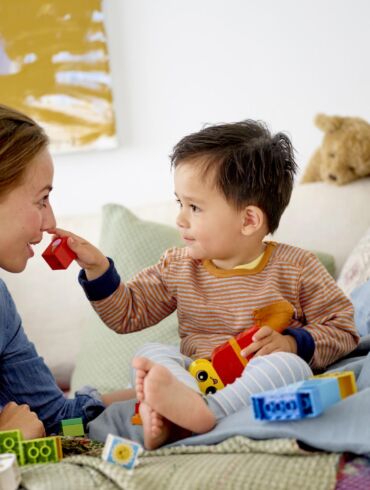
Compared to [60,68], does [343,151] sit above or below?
below

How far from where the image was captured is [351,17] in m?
2.71

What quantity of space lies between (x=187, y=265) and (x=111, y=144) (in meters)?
1.44

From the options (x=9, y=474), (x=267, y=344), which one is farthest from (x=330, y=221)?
(x=9, y=474)

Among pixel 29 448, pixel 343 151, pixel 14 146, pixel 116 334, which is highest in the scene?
pixel 14 146

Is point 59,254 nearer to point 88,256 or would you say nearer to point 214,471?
point 88,256

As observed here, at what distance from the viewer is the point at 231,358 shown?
1322 mm

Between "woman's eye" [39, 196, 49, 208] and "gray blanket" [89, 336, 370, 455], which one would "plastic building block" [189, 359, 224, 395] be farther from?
"woman's eye" [39, 196, 49, 208]

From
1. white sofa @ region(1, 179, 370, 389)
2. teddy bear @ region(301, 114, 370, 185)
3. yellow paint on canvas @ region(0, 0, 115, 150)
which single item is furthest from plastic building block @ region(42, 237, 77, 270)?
yellow paint on canvas @ region(0, 0, 115, 150)

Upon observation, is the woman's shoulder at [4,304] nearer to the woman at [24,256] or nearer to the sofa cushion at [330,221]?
the woman at [24,256]

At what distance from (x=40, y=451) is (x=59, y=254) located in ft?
1.35

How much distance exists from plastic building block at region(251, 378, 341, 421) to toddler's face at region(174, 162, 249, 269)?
1.43ft

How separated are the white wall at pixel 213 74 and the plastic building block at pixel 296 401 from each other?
184cm

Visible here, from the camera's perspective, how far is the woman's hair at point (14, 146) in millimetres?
1334

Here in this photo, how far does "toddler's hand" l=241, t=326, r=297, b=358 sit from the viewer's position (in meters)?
1.30
